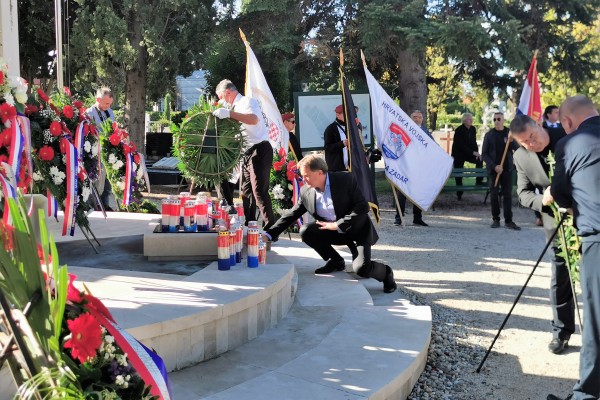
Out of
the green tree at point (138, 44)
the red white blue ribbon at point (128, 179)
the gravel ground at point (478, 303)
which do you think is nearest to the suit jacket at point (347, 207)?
the gravel ground at point (478, 303)

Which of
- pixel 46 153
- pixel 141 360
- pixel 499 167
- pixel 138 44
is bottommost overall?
pixel 141 360

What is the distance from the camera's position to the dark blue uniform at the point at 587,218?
3691mm

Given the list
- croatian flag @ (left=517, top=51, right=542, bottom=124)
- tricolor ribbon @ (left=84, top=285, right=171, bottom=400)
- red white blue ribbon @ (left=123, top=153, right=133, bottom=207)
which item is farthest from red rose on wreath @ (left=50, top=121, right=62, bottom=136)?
croatian flag @ (left=517, top=51, right=542, bottom=124)

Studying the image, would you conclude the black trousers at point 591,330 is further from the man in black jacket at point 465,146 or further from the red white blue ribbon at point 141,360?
the man in black jacket at point 465,146

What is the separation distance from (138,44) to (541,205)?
46.8 ft

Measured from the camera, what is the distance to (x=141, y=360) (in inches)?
80.4

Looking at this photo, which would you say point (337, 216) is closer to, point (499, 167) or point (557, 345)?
point (557, 345)

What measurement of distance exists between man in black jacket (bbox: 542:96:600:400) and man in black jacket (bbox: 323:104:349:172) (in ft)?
19.3

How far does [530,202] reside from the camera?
510cm

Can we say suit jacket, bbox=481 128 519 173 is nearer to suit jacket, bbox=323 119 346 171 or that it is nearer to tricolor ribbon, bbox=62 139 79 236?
suit jacket, bbox=323 119 346 171

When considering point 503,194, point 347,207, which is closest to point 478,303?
point 347,207

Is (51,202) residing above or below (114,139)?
below

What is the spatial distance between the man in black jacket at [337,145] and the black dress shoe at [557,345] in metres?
5.22

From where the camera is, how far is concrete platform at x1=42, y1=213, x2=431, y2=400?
3760 mm
